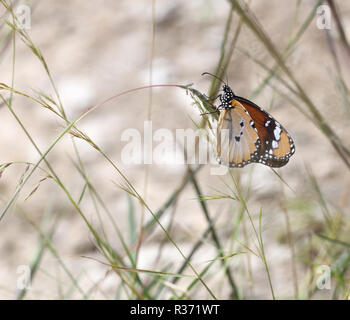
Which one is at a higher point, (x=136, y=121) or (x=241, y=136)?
(x=136, y=121)

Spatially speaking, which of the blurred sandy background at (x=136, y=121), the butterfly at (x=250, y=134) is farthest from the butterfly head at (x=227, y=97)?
the blurred sandy background at (x=136, y=121)

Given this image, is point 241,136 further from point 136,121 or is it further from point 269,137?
point 136,121

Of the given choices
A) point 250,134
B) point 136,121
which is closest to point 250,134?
point 250,134

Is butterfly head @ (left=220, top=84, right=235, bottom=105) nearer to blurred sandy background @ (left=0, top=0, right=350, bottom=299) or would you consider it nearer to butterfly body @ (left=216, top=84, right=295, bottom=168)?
butterfly body @ (left=216, top=84, right=295, bottom=168)

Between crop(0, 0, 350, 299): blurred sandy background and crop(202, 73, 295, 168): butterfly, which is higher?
crop(0, 0, 350, 299): blurred sandy background

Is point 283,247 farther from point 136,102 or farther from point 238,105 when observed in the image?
point 136,102

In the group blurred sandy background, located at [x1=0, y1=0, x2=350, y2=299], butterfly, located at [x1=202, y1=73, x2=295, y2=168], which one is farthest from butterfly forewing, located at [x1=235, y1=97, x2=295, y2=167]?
blurred sandy background, located at [x1=0, y1=0, x2=350, y2=299]

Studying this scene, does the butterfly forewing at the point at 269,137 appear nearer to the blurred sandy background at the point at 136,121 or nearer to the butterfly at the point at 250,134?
the butterfly at the point at 250,134

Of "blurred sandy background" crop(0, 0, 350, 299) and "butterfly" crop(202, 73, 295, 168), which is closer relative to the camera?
"butterfly" crop(202, 73, 295, 168)

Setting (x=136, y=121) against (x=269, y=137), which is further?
(x=136, y=121)
